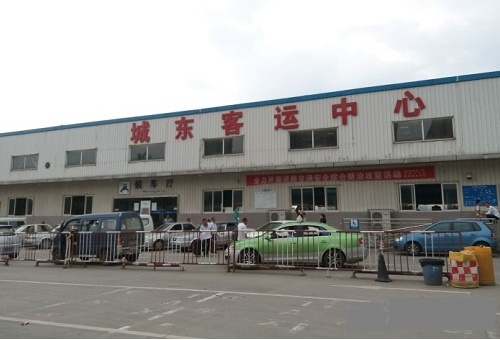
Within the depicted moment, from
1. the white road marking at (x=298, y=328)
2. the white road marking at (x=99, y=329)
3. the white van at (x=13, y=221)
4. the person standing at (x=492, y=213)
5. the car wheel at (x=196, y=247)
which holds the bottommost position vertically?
the white road marking at (x=99, y=329)

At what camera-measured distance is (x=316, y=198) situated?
67.1 feet

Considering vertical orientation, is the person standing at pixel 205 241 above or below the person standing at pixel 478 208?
below

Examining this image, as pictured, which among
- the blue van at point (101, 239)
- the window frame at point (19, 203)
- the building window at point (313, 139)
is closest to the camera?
the blue van at point (101, 239)

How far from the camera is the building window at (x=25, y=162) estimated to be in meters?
28.0

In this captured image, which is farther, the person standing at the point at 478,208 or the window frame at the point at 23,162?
the window frame at the point at 23,162

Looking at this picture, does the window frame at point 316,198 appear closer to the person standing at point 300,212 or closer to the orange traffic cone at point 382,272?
the person standing at point 300,212

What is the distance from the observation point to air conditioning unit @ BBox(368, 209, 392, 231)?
60.7 feet

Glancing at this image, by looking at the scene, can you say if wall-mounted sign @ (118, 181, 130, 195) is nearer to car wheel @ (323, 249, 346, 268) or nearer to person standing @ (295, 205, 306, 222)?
person standing @ (295, 205, 306, 222)

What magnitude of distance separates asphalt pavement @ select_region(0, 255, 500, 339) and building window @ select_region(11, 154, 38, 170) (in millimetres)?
18969

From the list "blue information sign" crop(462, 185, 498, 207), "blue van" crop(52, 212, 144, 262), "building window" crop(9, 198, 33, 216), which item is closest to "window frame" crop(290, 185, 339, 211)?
"blue information sign" crop(462, 185, 498, 207)

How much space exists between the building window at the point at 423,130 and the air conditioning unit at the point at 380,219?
3417 millimetres

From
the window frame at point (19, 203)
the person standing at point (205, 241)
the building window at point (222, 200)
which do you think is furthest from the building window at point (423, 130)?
the window frame at point (19, 203)

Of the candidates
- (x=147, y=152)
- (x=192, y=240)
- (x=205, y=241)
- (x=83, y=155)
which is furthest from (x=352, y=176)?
(x=83, y=155)

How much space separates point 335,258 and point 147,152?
1614 centimetres
